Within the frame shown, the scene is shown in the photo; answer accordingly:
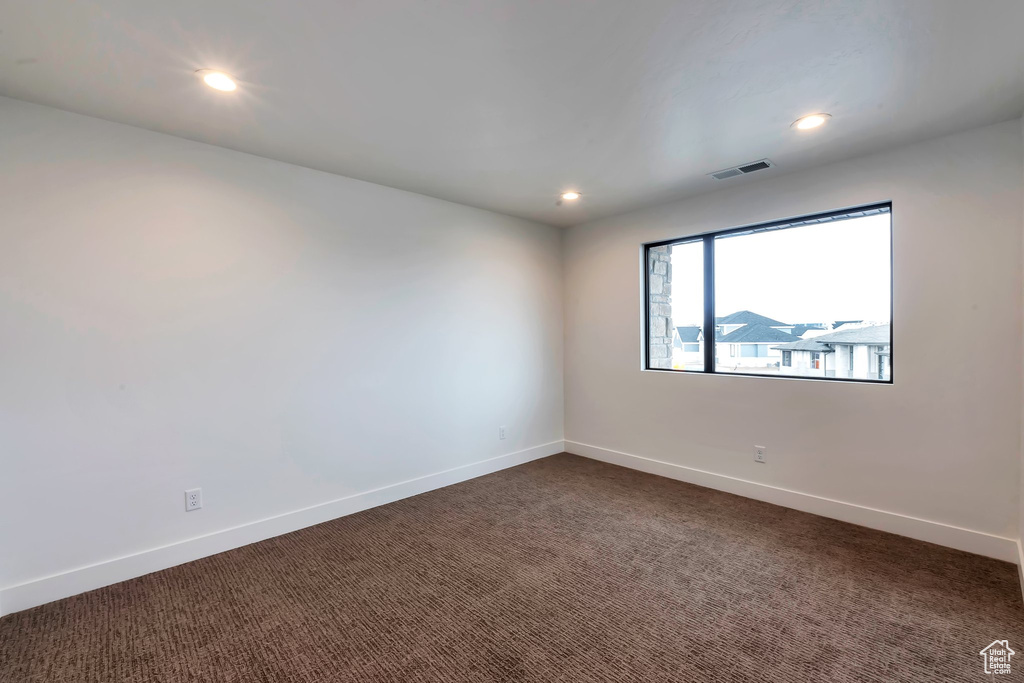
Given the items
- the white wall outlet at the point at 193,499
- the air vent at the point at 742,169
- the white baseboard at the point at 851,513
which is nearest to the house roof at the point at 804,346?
the white baseboard at the point at 851,513

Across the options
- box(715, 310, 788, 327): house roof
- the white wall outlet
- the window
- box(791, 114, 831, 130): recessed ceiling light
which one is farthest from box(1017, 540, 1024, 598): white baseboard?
the white wall outlet

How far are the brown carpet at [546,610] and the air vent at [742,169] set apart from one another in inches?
98.1

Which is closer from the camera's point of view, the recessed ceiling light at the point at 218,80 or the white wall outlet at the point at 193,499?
the recessed ceiling light at the point at 218,80

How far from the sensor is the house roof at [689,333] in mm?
4102

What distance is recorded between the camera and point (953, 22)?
172 centimetres

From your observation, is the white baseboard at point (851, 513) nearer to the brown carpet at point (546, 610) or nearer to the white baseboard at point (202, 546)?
the brown carpet at point (546, 610)

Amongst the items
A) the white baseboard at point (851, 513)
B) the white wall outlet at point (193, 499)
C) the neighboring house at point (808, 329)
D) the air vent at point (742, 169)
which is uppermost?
the air vent at point (742, 169)

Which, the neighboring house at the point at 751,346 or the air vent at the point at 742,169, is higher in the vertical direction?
the air vent at the point at 742,169

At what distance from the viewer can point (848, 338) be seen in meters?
3.19

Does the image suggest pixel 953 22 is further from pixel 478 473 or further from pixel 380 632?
pixel 478 473

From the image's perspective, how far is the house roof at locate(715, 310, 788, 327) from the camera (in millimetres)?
3615

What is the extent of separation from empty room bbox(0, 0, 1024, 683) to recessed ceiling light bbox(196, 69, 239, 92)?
0.03m

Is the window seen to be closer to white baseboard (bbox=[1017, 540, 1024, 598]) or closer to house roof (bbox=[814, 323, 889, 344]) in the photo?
house roof (bbox=[814, 323, 889, 344])

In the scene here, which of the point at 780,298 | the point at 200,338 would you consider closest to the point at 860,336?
the point at 780,298
